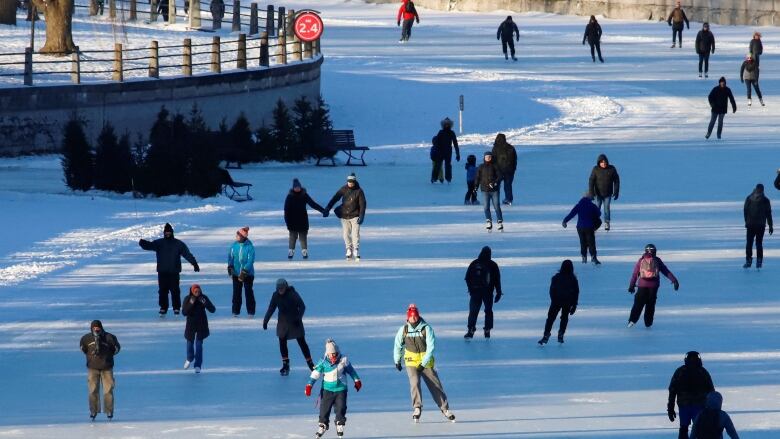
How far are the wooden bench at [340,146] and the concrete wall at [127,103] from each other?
306cm

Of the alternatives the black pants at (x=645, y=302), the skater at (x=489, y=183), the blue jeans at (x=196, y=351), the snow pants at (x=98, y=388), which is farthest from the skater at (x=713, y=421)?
the skater at (x=489, y=183)

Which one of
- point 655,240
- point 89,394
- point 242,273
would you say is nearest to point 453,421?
point 89,394

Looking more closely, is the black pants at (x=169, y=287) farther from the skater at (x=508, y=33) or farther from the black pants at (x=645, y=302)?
the skater at (x=508, y=33)

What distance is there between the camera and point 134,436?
13.9 m

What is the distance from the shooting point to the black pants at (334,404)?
13.7 meters

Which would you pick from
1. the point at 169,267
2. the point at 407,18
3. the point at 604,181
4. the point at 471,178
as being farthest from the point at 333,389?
the point at 407,18

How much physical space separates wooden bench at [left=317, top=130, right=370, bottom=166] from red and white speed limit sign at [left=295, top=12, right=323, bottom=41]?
268 inches

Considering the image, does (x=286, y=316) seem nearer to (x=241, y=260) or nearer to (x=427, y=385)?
(x=427, y=385)

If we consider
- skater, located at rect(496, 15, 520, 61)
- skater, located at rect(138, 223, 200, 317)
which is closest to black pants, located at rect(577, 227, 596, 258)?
skater, located at rect(138, 223, 200, 317)

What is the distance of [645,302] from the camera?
17.8m

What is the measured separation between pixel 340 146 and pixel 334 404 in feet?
63.4

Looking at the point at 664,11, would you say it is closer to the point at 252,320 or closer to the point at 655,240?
the point at 655,240

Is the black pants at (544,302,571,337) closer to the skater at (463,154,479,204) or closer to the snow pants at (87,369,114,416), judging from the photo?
the snow pants at (87,369,114,416)

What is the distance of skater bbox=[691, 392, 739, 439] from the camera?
39.1ft
